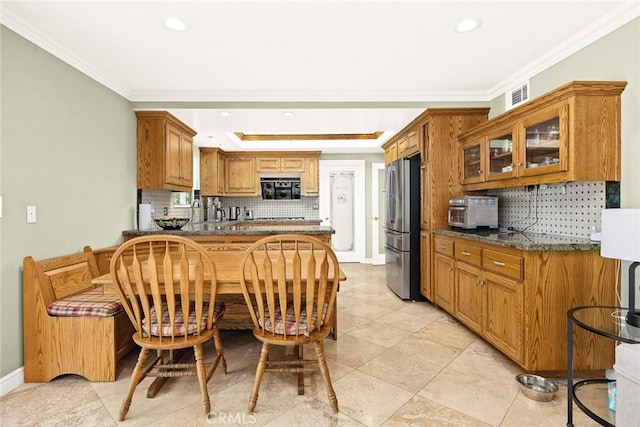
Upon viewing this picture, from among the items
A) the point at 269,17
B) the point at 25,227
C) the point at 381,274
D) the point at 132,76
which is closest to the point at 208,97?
the point at 132,76

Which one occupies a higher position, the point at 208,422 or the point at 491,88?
the point at 491,88

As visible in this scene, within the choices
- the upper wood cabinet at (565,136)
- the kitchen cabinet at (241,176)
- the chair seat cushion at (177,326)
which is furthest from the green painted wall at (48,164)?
the upper wood cabinet at (565,136)

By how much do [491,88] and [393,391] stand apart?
10.3 feet

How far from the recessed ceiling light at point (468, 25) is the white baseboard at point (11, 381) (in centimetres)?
382

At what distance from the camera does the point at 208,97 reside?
Answer: 3.53 meters

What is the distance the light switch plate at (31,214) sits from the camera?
2.20 metres

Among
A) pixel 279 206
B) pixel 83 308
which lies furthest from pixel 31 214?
pixel 279 206

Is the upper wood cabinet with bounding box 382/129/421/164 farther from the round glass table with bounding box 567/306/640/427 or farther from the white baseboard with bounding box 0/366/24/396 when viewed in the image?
the white baseboard with bounding box 0/366/24/396

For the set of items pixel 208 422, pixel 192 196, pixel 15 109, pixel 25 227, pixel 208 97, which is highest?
pixel 208 97

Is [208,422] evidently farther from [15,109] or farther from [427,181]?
[427,181]

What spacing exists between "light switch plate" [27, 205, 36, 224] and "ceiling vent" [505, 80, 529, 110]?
416cm

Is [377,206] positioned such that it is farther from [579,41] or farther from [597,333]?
[597,333]

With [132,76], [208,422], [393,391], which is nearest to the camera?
[208,422]

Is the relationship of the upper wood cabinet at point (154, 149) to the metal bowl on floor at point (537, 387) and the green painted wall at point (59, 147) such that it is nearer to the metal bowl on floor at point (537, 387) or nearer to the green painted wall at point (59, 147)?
the green painted wall at point (59, 147)
